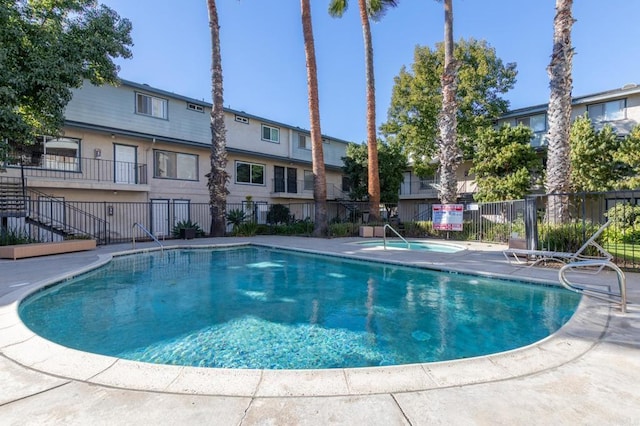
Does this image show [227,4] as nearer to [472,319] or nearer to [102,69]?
[102,69]

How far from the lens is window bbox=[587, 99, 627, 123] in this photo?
1817cm

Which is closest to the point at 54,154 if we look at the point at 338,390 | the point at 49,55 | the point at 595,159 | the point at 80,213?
the point at 80,213

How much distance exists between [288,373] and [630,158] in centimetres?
1965

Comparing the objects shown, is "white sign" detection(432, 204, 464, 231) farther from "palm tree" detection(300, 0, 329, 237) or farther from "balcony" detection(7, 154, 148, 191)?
"balcony" detection(7, 154, 148, 191)

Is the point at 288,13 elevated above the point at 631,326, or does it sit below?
above

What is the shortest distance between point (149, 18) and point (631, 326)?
18964mm

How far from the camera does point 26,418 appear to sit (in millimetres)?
2199

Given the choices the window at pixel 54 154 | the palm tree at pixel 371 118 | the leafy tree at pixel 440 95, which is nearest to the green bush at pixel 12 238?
the window at pixel 54 154

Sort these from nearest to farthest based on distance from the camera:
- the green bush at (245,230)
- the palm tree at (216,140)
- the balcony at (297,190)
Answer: the palm tree at (216,140) → the green bush at (245,230) → the balcony at (297,190)

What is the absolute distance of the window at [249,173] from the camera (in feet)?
68.3

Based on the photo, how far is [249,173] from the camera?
21.4 metres

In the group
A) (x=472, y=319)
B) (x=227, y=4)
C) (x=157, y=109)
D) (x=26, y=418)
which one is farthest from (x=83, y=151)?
(x=472, y=319)

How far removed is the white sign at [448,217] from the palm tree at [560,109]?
552 cm

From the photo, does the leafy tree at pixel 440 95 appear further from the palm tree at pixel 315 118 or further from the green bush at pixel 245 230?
the green bush at pixel 245 230
